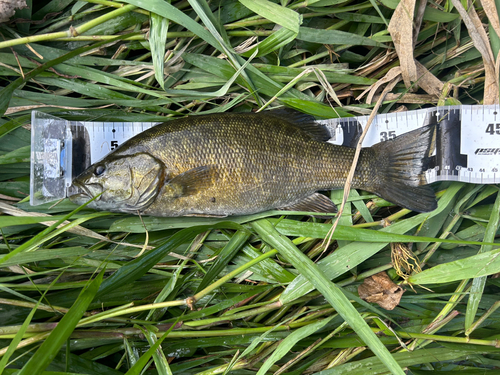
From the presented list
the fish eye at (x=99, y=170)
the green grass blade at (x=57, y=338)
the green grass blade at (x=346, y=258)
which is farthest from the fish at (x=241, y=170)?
the green grass blade at (x=57, y=338)

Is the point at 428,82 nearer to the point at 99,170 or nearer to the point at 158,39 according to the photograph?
the point at 158,39

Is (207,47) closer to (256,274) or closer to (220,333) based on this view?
(256,274)

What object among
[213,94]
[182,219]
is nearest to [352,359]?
[182,219]

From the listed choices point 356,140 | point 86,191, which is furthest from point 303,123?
point 86,191

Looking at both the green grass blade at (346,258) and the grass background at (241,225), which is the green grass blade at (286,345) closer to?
the grass background at (241,225)

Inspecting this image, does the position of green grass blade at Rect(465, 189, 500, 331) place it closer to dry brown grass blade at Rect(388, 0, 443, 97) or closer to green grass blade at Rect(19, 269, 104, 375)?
dry brown grass blade at Rect(388, 0, 443, 97)

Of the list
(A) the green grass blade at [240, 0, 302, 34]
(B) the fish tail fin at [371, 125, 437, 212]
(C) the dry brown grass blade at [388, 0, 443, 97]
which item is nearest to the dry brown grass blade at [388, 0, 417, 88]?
(C) the dry brown grass blade at [388, 0, 443, 97]
